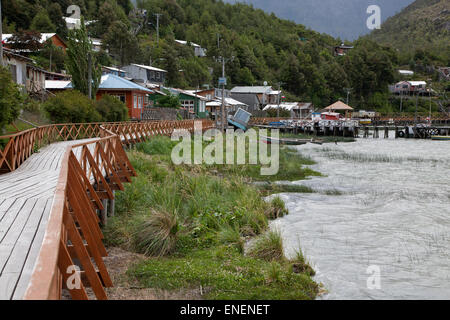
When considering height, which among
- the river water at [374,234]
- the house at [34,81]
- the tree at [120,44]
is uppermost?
the tree at [120,44]

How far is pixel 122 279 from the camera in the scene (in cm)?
823

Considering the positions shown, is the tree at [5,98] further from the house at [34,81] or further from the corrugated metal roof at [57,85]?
the corrugated metal roof at [57,85]

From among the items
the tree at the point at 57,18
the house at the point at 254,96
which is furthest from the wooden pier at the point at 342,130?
the tree at the point at 57,18

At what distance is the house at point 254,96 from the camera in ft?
313

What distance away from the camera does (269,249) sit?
395 inches

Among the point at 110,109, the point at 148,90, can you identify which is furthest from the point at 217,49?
the point at 110,109

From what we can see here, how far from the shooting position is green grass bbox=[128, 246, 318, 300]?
785 centimetres

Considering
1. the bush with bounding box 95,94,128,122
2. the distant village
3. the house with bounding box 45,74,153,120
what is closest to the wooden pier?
the distant village

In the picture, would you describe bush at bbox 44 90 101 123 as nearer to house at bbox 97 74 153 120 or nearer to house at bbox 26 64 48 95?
house at bbox 26 64 48 95

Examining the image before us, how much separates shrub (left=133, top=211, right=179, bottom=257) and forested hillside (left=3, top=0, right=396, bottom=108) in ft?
217

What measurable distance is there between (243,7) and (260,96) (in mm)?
103198

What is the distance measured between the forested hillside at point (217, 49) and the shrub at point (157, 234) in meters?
66.0

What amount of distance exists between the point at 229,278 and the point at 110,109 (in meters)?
27.8

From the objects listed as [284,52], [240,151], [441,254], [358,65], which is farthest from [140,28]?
[441,254]
